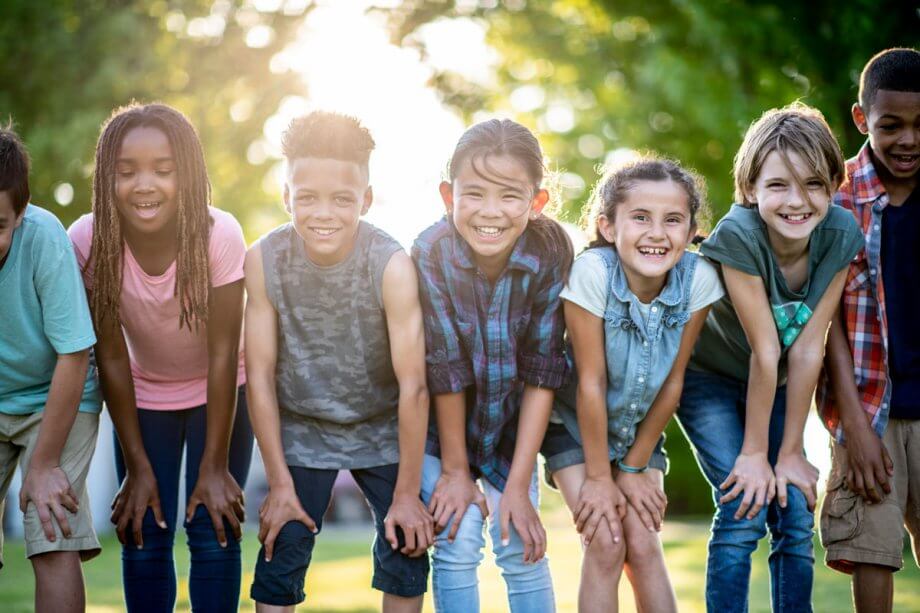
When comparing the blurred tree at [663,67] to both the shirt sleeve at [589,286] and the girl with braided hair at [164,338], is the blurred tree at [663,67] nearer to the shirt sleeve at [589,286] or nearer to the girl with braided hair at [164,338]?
the shirt sleeve at [589,286]

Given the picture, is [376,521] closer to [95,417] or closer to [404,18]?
[95,417]

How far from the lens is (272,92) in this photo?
1625 cm

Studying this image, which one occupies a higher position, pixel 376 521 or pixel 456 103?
pixel 456 103

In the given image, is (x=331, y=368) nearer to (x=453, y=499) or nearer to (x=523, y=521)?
(x=453, y=499)

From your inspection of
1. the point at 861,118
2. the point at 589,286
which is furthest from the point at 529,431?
the point at 861,118

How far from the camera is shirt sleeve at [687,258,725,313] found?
12.8 ft

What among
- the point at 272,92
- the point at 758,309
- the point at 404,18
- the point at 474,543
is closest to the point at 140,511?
the point at 474,543

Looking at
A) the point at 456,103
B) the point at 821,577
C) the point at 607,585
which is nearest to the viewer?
the point at 607,585

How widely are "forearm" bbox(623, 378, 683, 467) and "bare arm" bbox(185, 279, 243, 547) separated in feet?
5.08

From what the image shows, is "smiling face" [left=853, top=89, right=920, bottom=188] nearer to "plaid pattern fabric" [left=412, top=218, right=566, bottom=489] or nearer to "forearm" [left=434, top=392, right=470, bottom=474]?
"plaid pattern fabric" [left=412, top=218, right=566, bottom=489]

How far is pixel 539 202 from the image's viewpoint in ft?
13.3

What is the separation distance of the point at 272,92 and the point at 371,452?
13.2 metres

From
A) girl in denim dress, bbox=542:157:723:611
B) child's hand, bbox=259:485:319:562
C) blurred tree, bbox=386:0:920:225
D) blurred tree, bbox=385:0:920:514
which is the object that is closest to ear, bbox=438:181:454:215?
girl in denim dress, bbox=542:157:723:611

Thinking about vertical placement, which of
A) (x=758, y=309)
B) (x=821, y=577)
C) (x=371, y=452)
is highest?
(x=758, y=309)
